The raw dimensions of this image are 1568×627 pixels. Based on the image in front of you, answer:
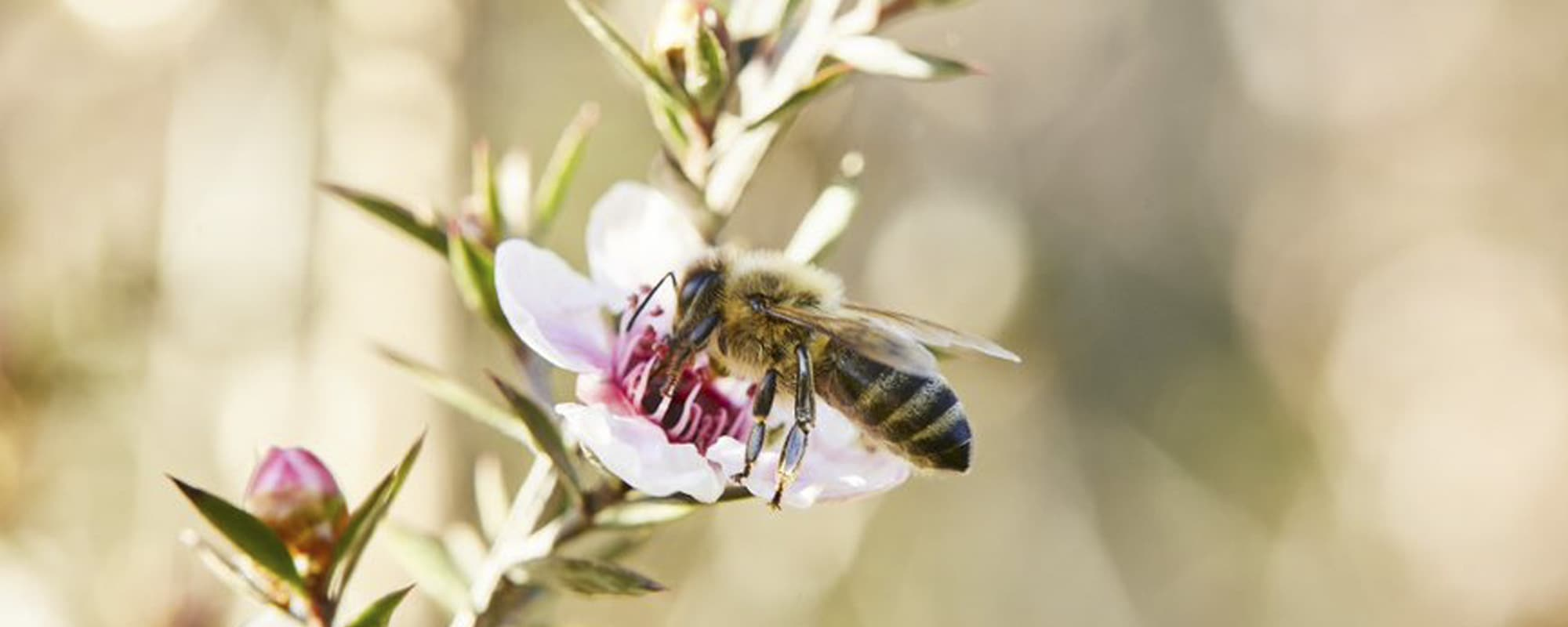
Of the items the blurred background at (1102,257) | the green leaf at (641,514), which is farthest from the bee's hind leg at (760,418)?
the blurred background at (1102,257)

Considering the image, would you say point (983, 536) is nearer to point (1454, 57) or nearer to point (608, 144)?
point (608, 144)

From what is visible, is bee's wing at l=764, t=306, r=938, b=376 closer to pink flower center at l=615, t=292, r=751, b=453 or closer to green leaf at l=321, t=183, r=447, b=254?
pink flower center at l=615, t=292, r=751, b=453

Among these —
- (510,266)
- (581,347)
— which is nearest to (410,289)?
(581,347)

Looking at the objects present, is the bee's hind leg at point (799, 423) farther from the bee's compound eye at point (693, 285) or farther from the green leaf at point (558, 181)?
the green leaf at point (558, 181)

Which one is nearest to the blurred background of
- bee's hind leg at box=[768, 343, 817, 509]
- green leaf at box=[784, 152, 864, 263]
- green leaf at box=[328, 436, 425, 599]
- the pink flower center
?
the pink flower center

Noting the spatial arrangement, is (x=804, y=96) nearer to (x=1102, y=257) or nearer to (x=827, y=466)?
(x=827, y=466)

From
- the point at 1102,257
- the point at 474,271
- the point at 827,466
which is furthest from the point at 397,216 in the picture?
the point at 1102,257
